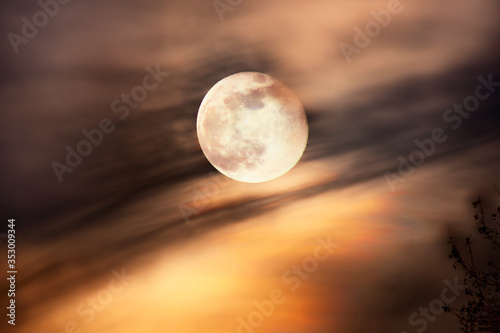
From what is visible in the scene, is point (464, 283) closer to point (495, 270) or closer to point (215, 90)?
point (495, 270)

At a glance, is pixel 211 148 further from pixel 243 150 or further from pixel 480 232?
pixel 480 232

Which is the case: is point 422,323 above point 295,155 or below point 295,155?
below

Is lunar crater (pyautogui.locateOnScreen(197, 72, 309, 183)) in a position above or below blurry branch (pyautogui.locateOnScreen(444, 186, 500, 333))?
above

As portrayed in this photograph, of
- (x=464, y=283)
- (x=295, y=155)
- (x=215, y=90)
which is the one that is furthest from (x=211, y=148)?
(x=464, y=283)

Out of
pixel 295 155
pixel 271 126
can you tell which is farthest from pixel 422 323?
pixel 271 126

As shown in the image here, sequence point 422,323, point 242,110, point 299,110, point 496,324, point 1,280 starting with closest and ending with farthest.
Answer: point 242,110
point 299,110
point 496,324
point 1,280
point 422,323

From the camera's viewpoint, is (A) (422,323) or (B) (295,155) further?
(A) (422,323)

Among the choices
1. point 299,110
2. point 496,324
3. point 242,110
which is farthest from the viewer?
point 496,324

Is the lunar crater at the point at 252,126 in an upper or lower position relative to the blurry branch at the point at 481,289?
upper

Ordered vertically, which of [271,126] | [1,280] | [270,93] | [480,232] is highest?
[270,93]
